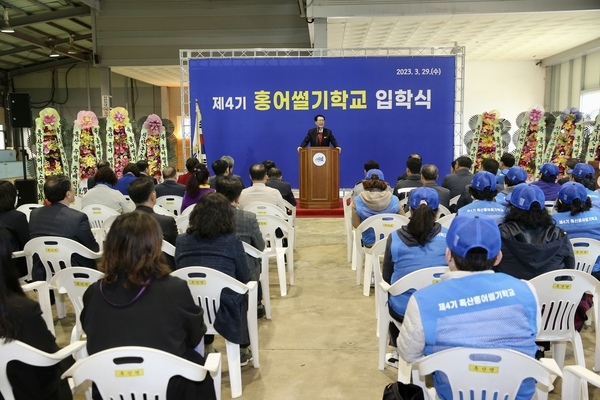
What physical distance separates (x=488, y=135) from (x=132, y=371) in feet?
30.1

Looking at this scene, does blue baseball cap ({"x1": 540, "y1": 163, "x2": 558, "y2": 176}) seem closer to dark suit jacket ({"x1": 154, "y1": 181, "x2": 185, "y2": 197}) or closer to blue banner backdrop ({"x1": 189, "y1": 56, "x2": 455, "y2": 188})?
dark suit jacket ({"x1": 154, "y1": 181, "x2": 185, "y2": 197})

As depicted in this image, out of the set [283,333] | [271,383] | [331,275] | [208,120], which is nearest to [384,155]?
[208,120]

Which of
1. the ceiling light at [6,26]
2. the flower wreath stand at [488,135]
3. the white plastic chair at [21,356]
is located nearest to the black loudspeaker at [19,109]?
the ceiling light at [6,26]

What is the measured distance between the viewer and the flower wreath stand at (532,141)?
32.5ft

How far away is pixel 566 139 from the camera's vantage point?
9.74 metres

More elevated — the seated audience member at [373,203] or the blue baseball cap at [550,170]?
the blue baseball cap at [550,170]

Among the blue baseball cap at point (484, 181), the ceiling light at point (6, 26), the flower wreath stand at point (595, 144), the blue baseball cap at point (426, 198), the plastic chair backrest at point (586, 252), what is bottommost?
the plastic chair backrest at point (586, 252)

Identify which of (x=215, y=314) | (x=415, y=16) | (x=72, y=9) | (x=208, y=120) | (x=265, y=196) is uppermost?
(x=72, y=9)

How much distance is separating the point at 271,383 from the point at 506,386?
1.66 metres

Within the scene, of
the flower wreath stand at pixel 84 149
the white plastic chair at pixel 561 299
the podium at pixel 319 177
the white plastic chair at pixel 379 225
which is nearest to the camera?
the white plastic chair at pixel 561 299

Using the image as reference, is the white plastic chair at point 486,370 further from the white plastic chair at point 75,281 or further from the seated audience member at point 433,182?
the seated audience member at point 433,182

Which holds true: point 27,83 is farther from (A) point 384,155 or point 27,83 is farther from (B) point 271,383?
(B) point 271,383

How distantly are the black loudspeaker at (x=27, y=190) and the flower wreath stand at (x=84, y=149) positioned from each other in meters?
0.60

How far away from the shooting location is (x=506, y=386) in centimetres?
168
